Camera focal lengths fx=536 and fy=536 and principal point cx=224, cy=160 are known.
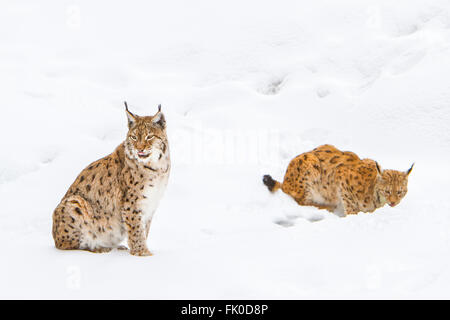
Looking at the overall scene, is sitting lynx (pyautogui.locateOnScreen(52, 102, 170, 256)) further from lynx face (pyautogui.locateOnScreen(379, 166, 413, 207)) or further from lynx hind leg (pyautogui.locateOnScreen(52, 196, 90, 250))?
lynx face (pyautogui.locateOnScreen(379, 166, 413, 207))

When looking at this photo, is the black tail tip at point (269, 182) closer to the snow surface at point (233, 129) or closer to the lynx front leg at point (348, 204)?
the snow surface at point (233, 129)

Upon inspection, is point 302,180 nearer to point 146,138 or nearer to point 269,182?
point 269,182

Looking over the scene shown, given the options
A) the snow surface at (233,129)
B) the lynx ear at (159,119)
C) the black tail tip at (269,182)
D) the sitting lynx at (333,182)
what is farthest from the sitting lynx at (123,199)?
the sitting lynx at (333,182)

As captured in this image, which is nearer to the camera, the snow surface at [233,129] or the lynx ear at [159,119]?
the snow surface at [233,129]

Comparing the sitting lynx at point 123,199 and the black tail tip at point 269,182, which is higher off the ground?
the black tail tip at point 269,182

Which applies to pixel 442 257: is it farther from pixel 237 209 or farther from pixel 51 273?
pixel 51 273

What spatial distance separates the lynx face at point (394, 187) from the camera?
611cm

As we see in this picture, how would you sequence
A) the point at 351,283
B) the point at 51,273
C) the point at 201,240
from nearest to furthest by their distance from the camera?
the point at 351,283, the point at 51,273, the point at 201,240

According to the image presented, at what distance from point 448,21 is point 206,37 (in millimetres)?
4650

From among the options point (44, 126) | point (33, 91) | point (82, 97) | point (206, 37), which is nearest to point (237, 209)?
point (44, 126)

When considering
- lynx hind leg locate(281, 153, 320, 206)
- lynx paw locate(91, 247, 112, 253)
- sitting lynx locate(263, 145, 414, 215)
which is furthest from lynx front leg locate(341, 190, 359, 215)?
lynx paw locate(91, 247, 112, 253)

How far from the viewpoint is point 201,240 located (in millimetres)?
5527

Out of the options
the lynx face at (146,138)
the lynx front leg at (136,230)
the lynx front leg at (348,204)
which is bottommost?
the lynx front leg at (136,230)

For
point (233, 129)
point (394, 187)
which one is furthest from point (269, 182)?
point (233, 129)
